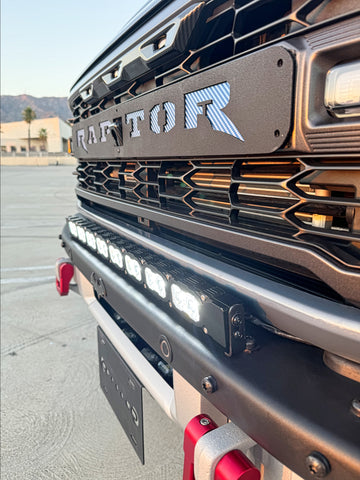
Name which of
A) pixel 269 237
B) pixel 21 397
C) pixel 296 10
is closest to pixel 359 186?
pixel 269 237

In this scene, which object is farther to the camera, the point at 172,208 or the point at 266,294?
the point at 172,208

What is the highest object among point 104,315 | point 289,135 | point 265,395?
point 289,135

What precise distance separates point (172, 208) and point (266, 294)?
0.64 meters

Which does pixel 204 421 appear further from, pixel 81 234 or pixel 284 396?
pixel 81 234

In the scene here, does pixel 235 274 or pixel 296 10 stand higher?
pixel 296 10

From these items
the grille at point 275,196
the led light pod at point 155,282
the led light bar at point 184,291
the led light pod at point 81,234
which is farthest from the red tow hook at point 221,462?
the led light pod at point 81,234

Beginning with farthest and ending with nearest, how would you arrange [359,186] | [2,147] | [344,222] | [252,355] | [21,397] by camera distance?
1. [2,147]
2. [21,397]
3. [252,355]
4. [344,222]
5. [359,186]

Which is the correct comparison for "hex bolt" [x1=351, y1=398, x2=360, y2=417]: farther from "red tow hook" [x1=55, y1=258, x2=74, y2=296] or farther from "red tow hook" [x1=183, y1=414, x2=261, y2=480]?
"red tow hook" [x1=55, y1=258, x2=74, y2=296]

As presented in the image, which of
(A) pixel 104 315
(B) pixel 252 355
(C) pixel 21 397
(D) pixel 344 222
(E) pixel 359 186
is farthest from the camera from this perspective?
(C) pixel 21 397

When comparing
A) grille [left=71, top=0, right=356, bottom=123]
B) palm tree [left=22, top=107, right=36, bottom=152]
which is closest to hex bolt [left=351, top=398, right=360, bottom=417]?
grille [left=71, top=0, right=356, bottom=123]

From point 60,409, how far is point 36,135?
74.8 metres

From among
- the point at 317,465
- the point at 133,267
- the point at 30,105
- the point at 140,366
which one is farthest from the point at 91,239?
the point at 30,105

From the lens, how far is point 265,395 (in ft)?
2.86

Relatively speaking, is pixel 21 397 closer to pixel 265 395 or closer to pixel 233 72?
pixel 265 395
